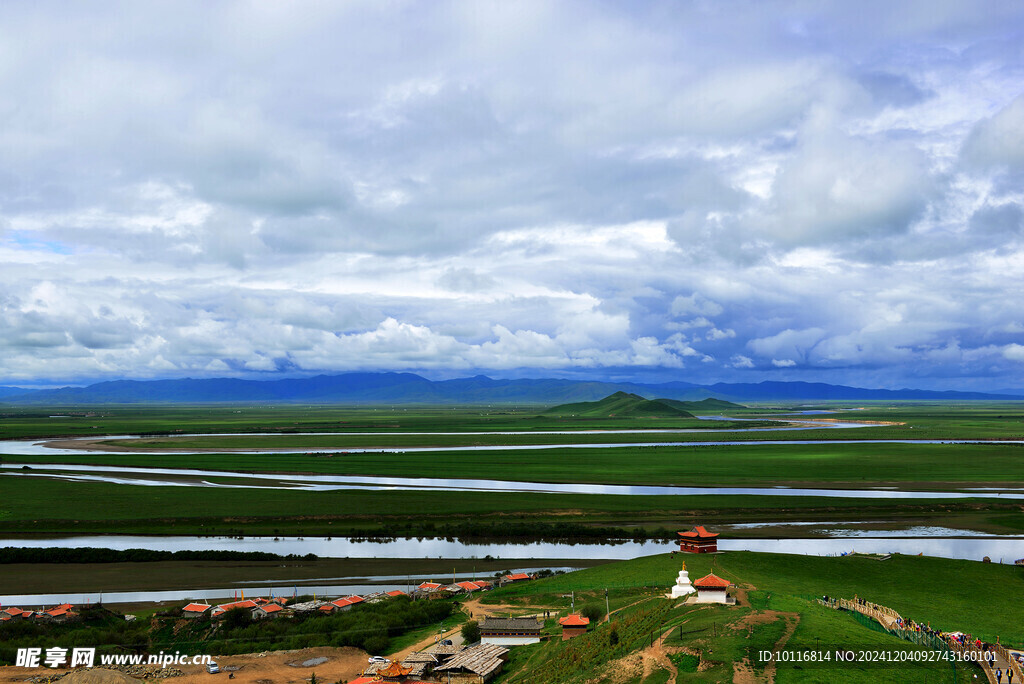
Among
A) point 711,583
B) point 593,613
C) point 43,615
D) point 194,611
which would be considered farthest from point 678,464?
point 43,615

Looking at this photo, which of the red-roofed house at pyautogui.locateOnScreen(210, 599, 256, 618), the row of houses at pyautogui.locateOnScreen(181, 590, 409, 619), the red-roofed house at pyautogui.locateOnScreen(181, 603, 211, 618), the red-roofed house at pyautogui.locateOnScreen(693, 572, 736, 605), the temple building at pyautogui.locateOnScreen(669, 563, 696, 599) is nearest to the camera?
the red-roofed house at pyautogui.locateOnScreen(693, 572, 736, 605)

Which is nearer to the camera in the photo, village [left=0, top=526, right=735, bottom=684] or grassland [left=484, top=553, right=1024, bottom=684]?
grassland [left=484, top=553, right=1024, bottom=684]

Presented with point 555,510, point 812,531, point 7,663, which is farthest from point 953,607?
point 7,663

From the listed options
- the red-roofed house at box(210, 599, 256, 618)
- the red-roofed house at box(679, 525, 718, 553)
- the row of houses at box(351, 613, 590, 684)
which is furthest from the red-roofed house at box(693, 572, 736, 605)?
the red-roofed house at box(210, 599, 256, 618)

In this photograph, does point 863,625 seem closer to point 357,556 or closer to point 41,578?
point 357,556

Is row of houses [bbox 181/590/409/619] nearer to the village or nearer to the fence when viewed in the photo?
the village

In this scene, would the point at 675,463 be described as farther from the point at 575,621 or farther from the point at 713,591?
the point at 575,621
